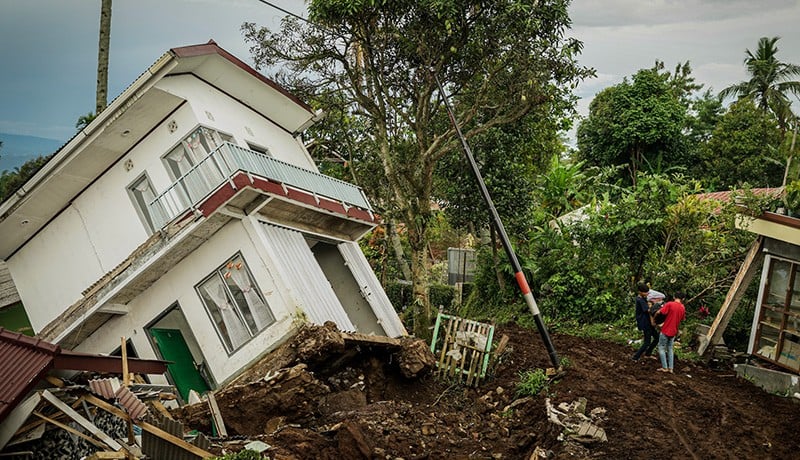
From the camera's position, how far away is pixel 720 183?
1380 inches

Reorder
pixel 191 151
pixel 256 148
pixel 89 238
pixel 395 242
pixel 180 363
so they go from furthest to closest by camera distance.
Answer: pixel 395 242
pixel 256 148
pixel 89 238
pixel 191 151
pixel 180 363

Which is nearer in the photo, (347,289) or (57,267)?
(57,267)

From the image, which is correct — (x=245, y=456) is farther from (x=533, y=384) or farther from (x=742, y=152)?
(x=742, y=152)

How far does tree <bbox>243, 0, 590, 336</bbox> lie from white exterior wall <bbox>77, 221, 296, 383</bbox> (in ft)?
20.0

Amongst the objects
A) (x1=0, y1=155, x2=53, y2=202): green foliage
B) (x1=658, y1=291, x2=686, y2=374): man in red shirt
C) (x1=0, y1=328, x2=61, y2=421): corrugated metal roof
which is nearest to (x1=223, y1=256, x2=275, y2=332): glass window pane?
(x1=0, y1=328, x2=61, y2=421): corrugated metal roof

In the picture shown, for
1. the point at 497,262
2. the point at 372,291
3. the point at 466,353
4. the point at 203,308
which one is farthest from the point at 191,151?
the point at 497,262

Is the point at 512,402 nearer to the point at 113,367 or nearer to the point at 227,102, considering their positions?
the point at 113,367

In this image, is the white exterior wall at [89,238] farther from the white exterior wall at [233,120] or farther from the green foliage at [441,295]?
the green foliage at [441,295]

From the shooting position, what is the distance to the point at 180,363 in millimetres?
14820

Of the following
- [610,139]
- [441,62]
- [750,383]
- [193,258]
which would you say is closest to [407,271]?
[441,62]

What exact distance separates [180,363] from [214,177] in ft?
14.6

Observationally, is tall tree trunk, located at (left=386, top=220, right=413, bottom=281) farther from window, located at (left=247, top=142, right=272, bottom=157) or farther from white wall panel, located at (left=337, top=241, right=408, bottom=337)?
window, located at (left=247, top=142, right=272, bottom=157)

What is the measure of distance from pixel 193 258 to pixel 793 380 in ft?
41.9

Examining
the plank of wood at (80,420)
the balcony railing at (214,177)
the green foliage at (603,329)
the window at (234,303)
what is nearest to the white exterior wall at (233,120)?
the balcony railing at (214,177)
